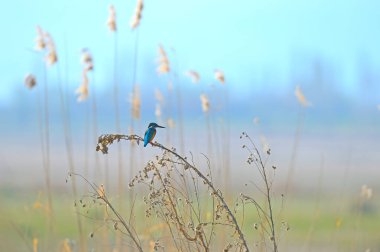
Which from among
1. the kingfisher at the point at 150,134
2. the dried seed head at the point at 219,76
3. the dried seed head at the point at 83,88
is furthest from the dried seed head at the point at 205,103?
the kingfisher at the point at 150,134

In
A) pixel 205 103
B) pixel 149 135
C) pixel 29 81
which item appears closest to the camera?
pixel 149 135

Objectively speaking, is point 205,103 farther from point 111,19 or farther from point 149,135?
point 149,135

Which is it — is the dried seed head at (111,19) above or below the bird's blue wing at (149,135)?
above

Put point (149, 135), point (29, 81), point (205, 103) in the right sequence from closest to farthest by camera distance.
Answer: point (149, 135)
point (29, 81)
point (205, 103)

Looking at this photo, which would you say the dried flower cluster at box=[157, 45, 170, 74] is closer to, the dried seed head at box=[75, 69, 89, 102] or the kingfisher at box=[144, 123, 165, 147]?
the dried seed head at box=[75, 69, 89, 102]

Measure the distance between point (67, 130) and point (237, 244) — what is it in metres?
2.25

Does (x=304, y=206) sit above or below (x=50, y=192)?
below

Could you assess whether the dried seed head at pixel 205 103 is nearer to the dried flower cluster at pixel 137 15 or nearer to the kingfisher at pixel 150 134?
the dried flower cluster at pixel 137 15

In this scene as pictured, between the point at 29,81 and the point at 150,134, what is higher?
the point at 29,81

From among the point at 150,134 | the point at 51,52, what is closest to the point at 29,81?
the point at 51,52

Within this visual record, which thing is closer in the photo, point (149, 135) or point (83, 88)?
point (149, 135)

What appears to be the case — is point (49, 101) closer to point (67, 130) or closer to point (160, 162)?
point (67, 130)

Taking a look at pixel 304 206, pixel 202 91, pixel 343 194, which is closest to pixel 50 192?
pixel 202 91

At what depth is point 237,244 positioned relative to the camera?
2.61 m
